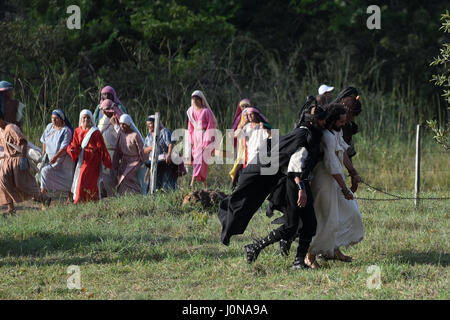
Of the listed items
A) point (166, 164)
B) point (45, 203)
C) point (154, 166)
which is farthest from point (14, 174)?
point (166, 164)

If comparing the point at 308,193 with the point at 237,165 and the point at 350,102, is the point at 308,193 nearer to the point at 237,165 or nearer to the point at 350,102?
the point at 350,102

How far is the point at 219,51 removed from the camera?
1808cm

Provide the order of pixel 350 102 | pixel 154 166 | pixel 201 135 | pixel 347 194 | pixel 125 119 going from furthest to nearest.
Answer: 1. pixel 201 135
2. pixel 125 119
3. pixel 154 166
4. pixel 350 102
5. pixel 347 194

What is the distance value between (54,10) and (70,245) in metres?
10.7

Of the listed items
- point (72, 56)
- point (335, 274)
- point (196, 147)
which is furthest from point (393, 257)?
point (72, 56)

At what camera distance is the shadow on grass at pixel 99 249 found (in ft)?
24.8

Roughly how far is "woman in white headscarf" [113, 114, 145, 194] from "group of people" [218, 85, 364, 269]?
4437 mm

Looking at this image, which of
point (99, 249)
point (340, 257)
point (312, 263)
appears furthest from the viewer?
point (99, 249)

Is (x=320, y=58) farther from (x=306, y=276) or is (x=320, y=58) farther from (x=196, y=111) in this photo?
(x=306, y=276)

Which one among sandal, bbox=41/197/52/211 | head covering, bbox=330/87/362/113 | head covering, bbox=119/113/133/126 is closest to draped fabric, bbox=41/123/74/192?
sandal, bbox=41/197/52/211

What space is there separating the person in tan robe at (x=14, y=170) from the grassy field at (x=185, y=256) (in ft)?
0.98

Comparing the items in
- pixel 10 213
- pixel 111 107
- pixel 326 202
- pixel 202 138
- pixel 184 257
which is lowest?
pixel 184 257

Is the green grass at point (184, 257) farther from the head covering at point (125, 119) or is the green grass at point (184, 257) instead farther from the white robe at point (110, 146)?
the head covering at point (125, 119)

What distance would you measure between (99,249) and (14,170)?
9.81ft
